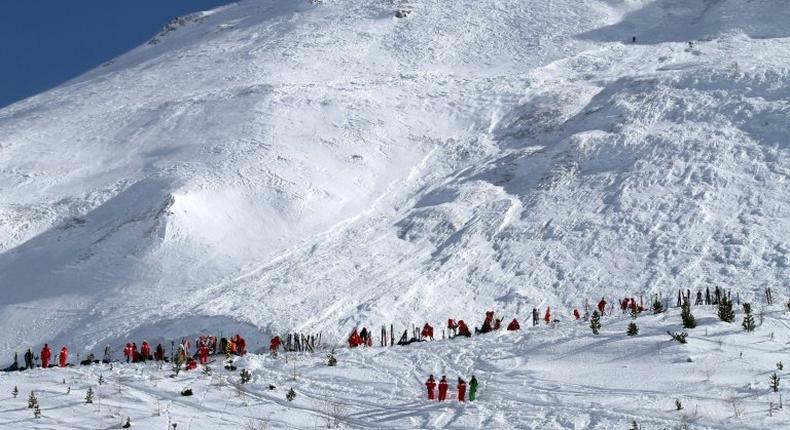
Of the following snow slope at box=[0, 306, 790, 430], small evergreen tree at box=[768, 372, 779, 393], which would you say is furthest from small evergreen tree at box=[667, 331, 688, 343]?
small evergreen tree at box=[768, 372, 779, 393]

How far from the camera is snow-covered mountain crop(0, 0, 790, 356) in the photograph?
38.4 metres

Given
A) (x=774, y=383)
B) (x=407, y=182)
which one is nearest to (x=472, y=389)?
(x=774, y=383)

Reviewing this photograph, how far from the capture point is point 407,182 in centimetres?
4959

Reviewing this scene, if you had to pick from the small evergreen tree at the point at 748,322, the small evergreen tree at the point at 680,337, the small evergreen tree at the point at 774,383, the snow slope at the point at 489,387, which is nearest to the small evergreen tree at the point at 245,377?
the snow slope at the point at 489,387

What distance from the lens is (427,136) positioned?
54.8 metres

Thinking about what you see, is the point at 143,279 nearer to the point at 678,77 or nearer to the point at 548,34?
the point at 678,77

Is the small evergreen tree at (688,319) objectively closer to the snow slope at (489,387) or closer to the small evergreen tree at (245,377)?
the snow slope at (489,387)

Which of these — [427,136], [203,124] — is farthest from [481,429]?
[203,124]

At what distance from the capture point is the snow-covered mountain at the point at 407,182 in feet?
126

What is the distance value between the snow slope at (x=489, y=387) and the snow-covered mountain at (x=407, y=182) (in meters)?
9.52

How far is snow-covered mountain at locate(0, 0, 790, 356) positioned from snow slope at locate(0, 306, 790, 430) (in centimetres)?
952

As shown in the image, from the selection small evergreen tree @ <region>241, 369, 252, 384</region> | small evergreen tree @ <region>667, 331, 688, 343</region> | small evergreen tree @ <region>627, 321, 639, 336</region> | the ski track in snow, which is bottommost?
small evergreen tree @ <region>241, 369, 252, 384</region>

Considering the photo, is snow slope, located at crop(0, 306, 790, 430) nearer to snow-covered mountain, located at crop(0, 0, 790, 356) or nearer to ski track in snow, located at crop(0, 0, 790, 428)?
ski track in snow, located at crop(0, 0, 790, 428)

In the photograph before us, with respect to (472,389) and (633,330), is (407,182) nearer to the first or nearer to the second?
(633,330)
